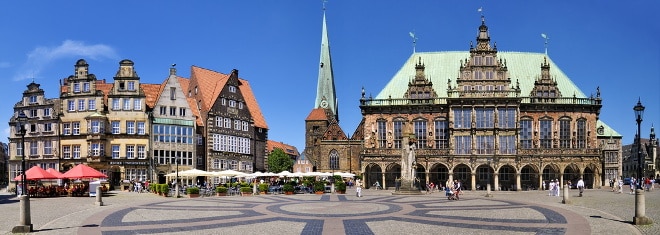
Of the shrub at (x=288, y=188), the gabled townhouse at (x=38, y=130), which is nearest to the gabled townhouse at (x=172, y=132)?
the gabled townhouse at (x=38, y=130)

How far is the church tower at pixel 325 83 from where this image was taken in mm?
112188

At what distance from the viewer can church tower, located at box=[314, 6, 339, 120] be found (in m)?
112

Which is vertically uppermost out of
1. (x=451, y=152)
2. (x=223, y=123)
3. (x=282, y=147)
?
(x=223, y=123)

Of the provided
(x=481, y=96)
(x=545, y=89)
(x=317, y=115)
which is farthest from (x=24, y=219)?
(x=317, y=115)

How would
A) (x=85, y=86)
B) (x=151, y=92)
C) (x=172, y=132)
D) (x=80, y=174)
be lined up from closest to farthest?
(x=80, y=174)
(x=85, y=86)
(x=172, y=132)
(x=151, y=92)

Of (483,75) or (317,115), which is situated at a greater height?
(483,75)

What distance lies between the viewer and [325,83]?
114688 mm

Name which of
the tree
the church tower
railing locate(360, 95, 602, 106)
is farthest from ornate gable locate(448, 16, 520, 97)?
the church tower

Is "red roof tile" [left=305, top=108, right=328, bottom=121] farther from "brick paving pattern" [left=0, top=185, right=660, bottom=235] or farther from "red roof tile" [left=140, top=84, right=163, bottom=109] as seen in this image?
"brick paving pattern" [left=0, top=185, right=660, bottom=235]

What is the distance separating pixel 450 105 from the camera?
211 feet

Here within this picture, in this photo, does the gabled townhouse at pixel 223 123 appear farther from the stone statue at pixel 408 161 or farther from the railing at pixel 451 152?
the stone statue at pixel 408 161

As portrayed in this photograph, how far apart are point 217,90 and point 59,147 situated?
18366 mm

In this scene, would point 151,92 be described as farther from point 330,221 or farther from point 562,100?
point 330,221

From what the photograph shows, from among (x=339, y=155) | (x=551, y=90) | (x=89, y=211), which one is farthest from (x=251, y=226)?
(x=339, y=155)
